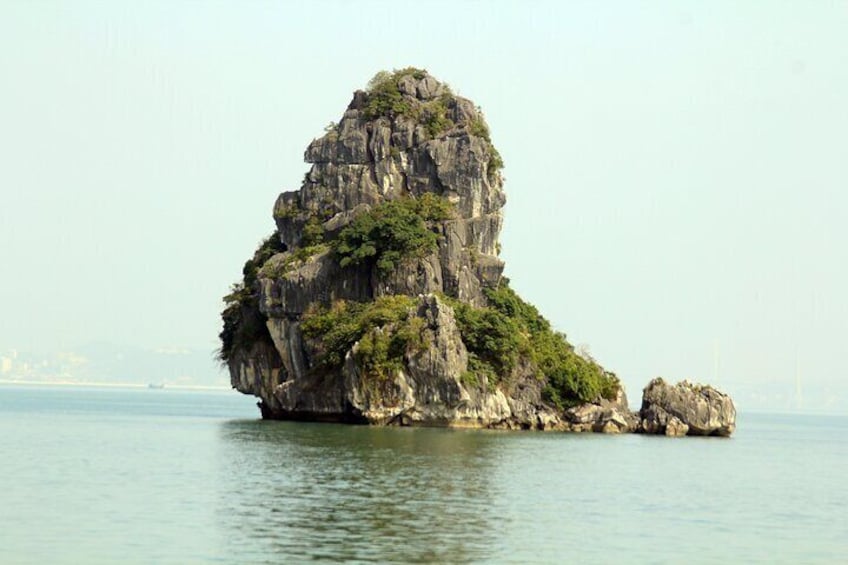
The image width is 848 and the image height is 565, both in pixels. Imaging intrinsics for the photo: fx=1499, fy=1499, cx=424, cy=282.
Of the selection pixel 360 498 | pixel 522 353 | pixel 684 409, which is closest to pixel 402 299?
pixel 522 353

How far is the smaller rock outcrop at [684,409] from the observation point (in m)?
83.3

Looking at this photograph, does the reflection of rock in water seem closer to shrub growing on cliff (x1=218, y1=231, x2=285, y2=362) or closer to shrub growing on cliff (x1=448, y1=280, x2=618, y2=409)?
shrub growing on cliff (x1=448, y1=280, x2=618, y2=409)

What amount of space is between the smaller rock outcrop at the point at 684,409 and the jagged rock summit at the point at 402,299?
175cm

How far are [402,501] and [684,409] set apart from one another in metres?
44.5

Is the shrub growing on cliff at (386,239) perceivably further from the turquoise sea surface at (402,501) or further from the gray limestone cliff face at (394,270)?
the turquoise sea surface at (402,501)

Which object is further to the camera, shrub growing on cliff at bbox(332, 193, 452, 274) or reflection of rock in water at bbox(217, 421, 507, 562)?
shrub growing on cliff at bbox(332, 193, 452, 274)

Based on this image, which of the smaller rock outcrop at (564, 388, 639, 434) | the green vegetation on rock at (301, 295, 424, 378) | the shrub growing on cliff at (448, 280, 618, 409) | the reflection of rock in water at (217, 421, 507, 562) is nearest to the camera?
the reflection of rock in water at (217, 421, 507, 562)

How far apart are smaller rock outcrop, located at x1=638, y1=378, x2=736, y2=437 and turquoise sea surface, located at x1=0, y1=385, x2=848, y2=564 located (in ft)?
35.0

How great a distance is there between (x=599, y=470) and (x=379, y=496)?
50.6ft

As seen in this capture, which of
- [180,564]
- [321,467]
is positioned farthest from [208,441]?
[180,564]

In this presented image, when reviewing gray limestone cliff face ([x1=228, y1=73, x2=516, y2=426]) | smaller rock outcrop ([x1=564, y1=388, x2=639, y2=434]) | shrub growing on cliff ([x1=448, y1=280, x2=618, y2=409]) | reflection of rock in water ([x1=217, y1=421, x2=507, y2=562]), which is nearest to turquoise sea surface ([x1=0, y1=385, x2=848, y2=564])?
reflection of rock in water ([x1=217, y1=421, x2=507, y2=562])

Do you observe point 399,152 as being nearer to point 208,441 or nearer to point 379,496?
point 208,441

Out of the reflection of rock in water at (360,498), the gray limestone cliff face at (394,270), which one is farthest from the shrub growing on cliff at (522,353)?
the reflection of rock in water at (360,498)

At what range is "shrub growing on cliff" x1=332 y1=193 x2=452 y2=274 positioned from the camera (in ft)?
277
